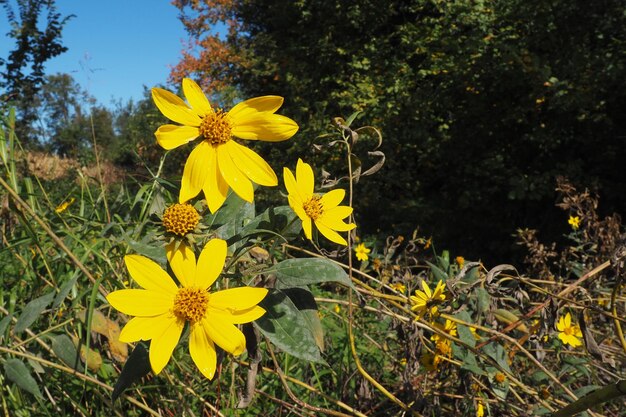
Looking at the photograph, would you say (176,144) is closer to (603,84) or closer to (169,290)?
(169,290)

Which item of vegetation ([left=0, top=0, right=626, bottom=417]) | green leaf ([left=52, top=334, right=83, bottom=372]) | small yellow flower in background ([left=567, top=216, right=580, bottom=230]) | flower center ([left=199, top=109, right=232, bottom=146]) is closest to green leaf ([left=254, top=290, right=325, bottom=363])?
vegetation ([left=0, top=0, right=626, bottom=417])

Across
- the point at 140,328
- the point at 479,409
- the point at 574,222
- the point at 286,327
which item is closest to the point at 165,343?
the point at 140,328

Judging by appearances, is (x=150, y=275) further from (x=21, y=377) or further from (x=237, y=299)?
(x=21, y=377)

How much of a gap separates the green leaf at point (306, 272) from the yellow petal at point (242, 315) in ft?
0.23

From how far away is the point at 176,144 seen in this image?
0.61 m

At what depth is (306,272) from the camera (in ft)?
2.16

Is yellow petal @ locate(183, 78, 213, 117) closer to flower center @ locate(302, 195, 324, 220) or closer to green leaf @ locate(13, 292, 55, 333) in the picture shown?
flower center @ locate(302, 195, 324, 220)

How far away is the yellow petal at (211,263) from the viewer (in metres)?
0.59

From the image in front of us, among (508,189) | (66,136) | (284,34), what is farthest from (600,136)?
(66,136)

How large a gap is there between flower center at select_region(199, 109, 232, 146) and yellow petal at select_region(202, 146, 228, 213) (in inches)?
0.5

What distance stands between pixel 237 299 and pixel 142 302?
108mm

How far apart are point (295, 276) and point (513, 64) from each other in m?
4.04

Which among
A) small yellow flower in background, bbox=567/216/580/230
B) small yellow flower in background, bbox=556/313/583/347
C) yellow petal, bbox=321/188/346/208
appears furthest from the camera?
small yellow flower in background, bbox=567/216/580/230

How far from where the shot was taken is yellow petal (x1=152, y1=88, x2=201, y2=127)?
0.60m
